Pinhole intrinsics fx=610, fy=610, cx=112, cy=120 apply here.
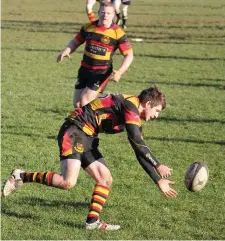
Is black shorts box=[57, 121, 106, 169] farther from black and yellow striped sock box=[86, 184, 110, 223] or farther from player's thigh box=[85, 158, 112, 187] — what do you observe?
black and yellow striped sock box=[86, 184, 110, 223]

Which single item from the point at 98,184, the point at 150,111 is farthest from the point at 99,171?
the point at 150,111

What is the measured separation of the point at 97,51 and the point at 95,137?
3.44 meters

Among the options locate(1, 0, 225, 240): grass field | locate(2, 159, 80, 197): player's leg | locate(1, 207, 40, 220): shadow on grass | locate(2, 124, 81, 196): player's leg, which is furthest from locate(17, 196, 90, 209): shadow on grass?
locate(2, 124, 81, 196): player's leg

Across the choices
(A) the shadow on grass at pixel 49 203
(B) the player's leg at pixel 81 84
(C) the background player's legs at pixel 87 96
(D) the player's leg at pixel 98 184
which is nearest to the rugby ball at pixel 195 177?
(D) the player's leg at pixel 98 184

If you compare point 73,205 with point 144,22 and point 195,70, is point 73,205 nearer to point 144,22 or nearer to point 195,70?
point 195,70

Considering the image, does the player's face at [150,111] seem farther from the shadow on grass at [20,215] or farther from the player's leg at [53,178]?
the shadow on grass at [20,215]

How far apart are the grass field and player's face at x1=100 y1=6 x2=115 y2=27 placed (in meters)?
2.15

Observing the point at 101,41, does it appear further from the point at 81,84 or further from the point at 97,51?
the point at 81,84

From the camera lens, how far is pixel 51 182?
6.83 meters

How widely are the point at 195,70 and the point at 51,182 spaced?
14242 millimetres

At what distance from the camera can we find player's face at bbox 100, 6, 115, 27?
31.4 feet

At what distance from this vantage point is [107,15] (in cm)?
970

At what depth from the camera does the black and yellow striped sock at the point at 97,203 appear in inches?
265

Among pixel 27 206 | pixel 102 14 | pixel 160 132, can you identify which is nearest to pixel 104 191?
pixel 27 206
